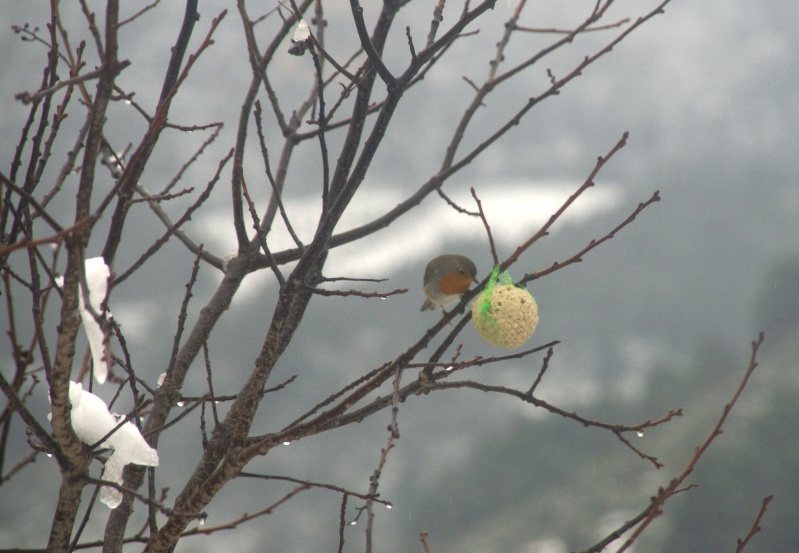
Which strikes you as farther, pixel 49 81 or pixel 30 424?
pixel 49 81

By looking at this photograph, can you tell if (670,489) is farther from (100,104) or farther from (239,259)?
(239,259)

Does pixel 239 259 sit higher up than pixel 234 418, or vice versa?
pixel 239 259

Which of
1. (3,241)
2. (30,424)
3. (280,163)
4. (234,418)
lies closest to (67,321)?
(30,424)

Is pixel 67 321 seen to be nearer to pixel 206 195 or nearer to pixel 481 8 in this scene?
pixel 206 195

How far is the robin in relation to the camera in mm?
1688

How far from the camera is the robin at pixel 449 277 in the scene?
169cm

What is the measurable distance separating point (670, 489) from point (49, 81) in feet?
3.40

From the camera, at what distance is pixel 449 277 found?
1.68 m

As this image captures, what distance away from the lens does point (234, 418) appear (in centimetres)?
111

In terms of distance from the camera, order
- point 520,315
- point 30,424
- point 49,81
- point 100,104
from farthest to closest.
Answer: point 520,315, point 49,81, point 30,424, point 100,104

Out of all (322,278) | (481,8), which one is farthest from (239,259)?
(481,8)

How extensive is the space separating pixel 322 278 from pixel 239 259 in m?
0.33

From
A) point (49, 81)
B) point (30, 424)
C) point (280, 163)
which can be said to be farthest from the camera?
point (280, 163)

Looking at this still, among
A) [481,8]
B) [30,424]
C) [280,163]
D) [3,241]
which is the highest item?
[280,163]
